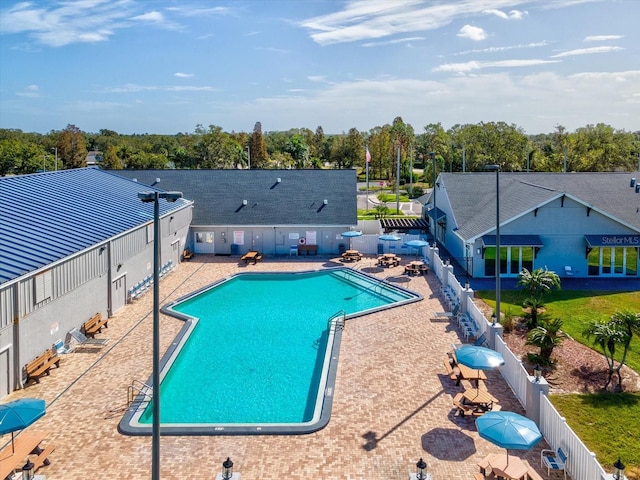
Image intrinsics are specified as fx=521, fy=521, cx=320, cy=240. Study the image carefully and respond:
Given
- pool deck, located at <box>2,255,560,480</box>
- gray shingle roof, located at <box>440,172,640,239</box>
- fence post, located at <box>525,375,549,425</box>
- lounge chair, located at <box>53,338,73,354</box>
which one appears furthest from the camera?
gray shingle roof, located at <box>440,172,640,239</box>

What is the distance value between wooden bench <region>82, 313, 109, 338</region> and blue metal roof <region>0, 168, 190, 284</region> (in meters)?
3.16

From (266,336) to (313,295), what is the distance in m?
6.65

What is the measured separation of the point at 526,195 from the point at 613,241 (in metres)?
5.86

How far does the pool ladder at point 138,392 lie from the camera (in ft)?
53.7

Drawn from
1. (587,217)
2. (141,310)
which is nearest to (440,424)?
(141,310)

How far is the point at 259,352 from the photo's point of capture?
68.7 feet

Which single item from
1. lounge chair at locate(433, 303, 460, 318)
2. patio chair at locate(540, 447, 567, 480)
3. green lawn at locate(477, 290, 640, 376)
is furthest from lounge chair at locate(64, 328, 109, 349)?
green lawn at locate(477, 290, 640, 376)

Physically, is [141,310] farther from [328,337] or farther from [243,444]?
[243,444]

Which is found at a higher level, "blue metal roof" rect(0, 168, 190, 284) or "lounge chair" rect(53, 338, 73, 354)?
"blue metal roof" rect(0, 168, 190, 284)

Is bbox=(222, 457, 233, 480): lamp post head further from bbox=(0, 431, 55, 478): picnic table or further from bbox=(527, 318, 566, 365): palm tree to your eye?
bbox=(527, 318, 566, 365): palm tree

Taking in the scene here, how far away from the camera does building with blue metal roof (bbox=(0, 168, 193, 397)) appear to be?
17453 millimetres

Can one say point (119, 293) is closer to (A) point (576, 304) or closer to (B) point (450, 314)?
(B) point (450, 314)

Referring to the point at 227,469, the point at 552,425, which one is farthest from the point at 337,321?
the point at 227,469

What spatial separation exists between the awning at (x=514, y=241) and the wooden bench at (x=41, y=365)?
75.4 feet
